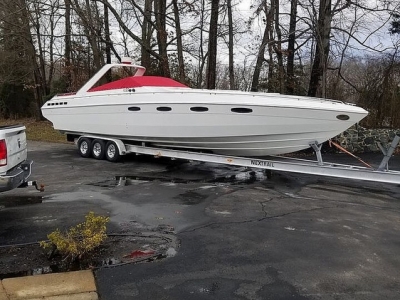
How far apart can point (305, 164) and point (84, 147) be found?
269 inches

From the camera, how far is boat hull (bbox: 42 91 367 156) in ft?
28.5

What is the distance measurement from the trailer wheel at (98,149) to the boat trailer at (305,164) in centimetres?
37

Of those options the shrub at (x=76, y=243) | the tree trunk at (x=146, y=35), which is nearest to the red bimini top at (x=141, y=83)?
the shrub at (x=76, y=243)

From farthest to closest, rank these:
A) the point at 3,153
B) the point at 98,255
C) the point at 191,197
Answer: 1. the point at 191,197
2. the point at 3,153
3. the point at 98,255

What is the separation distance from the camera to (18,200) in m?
7.36

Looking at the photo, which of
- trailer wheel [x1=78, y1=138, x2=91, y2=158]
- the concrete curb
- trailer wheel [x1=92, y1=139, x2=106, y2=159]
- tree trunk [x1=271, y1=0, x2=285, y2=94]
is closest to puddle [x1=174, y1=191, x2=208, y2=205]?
the concrete curb

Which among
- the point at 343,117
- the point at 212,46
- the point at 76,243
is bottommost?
the point at 76,243

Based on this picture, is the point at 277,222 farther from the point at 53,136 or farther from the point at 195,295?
the point at 53,136

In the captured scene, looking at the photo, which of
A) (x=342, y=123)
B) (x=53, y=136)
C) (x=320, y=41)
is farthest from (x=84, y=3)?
(x=342, y=123)

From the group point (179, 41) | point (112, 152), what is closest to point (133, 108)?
point (112, 152)

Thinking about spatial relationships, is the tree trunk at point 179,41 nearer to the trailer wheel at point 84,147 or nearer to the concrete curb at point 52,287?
the trailer wheel at point 84,147

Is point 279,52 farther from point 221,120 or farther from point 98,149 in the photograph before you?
point 221,120

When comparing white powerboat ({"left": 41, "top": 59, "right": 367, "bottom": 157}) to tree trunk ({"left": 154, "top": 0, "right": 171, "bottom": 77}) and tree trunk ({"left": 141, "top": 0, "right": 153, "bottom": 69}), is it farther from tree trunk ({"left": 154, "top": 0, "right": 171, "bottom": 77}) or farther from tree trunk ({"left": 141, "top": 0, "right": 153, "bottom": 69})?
tree trunk ({"left": 141, "top": 0, "right": 153, "bottom": 69})

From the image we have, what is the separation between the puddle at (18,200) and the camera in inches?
279
